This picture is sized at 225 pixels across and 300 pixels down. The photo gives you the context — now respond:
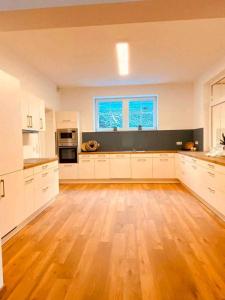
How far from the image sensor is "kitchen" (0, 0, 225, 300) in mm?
1792

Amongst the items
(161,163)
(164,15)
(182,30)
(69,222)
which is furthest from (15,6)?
(161,163)

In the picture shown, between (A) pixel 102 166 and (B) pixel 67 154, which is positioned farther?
(B) pixel 67 154

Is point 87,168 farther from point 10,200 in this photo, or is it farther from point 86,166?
point 10,200

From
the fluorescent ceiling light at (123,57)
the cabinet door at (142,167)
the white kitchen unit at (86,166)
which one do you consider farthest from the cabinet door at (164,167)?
the fluorescent ceiling light at (123,57)

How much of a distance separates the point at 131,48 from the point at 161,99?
2.81 m

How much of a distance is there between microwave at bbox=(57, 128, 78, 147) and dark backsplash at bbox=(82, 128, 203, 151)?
1.93 ft

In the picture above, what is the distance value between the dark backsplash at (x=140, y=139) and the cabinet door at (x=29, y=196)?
3.35m

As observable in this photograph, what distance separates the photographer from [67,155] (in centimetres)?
598

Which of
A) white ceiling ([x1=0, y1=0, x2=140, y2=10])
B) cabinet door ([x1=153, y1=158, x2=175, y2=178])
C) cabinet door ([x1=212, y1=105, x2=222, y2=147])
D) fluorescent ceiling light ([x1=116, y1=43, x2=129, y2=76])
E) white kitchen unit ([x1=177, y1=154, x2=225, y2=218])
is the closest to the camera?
white ceiling ([x1=0, y1=0, x2=140, y2=10])

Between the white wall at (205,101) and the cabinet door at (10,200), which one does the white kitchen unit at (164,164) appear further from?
the cabinet door at (10,200)

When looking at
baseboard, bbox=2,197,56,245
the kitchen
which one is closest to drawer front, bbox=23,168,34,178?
the kitchen

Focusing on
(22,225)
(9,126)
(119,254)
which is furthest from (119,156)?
(119,254)

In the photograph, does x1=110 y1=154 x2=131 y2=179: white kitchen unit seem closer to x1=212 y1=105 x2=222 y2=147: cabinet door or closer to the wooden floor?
the wooden floor

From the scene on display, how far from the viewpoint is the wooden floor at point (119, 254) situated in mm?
1728
